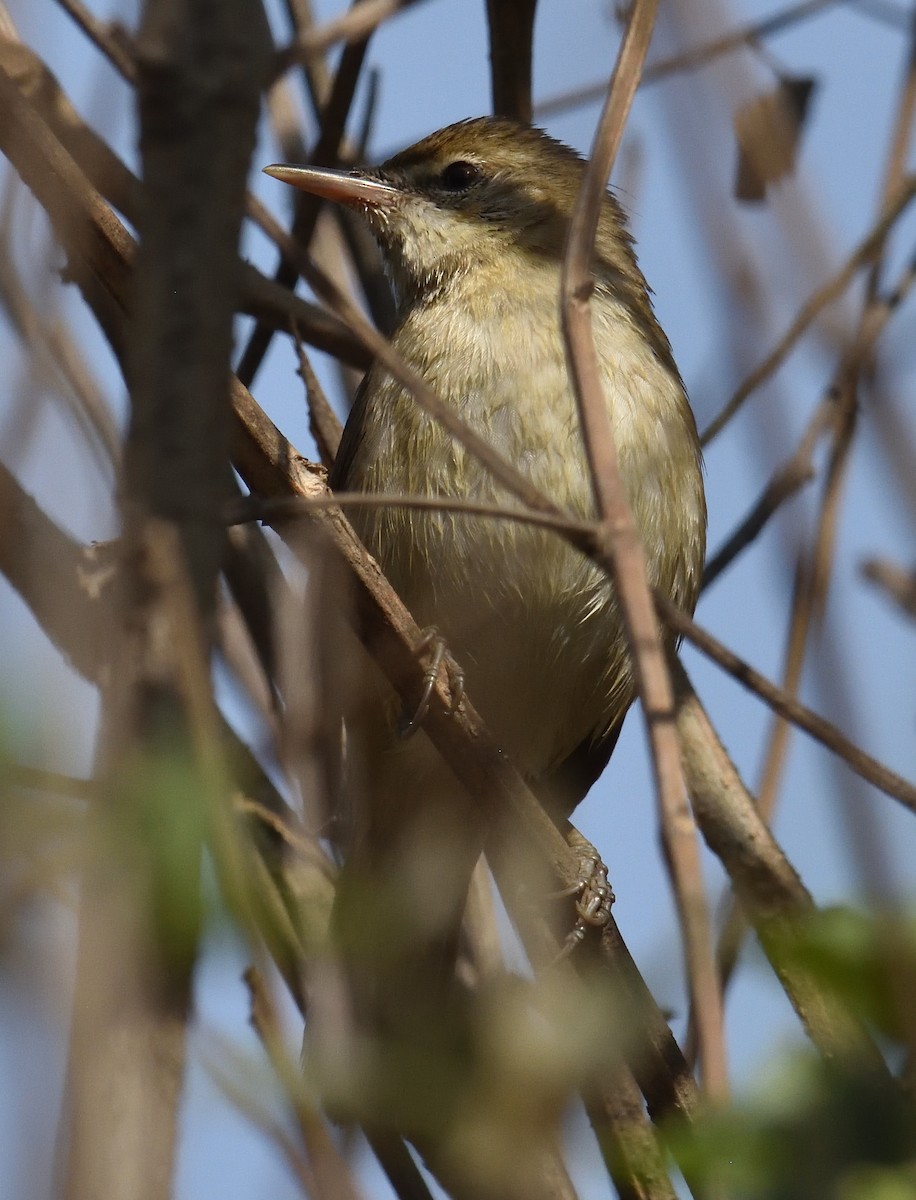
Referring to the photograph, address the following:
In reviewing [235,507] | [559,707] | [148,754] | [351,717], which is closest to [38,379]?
[235,507]

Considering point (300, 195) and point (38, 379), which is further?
point (300, 195)

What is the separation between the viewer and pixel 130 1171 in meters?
0.98

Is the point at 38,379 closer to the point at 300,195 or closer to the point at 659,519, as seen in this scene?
the point at 659,519

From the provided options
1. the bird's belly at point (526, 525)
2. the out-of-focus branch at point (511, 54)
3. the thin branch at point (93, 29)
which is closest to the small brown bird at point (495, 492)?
the bird's belly at point (526, 525)

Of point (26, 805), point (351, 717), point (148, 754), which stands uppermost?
point (351, 717)

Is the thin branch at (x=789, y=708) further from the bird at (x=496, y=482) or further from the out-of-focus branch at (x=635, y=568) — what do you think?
the bird at (x=496, y=482)

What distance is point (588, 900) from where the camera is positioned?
2.94 m

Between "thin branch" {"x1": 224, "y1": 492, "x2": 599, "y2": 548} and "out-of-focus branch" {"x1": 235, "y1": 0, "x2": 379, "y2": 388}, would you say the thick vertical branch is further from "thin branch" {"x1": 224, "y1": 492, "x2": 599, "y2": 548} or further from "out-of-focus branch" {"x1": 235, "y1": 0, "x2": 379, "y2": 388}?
"out-of-focus branch" {"x1": 235, "y1": 0, "x2": 379, "y2": 388}

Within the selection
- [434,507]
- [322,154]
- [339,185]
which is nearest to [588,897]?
[434,507]

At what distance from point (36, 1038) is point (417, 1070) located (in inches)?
20.8

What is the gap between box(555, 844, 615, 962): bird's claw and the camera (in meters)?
2.82

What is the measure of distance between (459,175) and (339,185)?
1.47 ft

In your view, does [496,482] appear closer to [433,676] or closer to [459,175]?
[433,676]

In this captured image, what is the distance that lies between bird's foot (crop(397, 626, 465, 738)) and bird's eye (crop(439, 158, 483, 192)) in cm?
157
